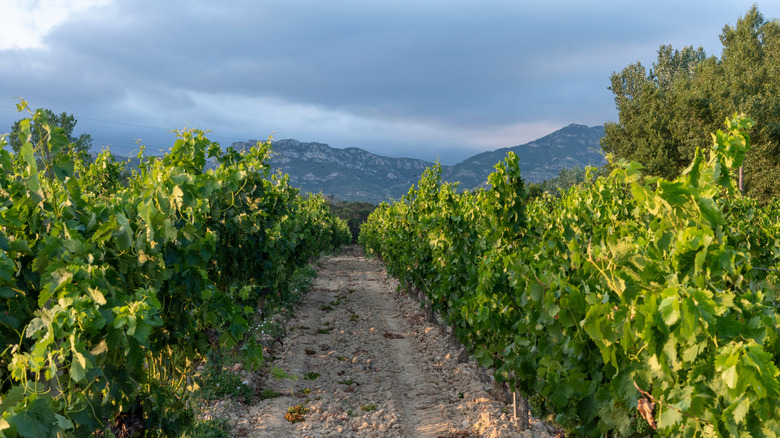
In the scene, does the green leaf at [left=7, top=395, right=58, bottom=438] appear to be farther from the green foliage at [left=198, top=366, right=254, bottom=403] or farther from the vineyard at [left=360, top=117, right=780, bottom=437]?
the green foliage at [left=198, top=366, right=254, bottom=403]

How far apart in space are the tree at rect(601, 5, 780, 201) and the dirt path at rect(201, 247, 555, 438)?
22023mm

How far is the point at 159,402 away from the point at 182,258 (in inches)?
44.1

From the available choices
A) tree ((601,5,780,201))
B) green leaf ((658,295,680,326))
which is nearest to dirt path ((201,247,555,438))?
green leaf ((658,295,680,326))

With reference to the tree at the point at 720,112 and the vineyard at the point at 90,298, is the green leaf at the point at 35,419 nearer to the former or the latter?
the vineyard at the point at 90,298

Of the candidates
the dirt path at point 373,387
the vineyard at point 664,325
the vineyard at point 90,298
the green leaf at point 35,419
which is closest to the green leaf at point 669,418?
the vineyard at point 664,325

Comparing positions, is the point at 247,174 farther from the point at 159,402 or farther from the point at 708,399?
the point at 708,399

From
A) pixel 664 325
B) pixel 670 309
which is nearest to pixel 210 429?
pixel 664 325

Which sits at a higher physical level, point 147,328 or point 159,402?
point 147,328

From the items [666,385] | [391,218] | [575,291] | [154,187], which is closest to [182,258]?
[154,187]

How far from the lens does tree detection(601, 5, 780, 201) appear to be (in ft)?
85.3

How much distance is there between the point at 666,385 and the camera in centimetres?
262

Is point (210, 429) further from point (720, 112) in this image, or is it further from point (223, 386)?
point (720, 112)

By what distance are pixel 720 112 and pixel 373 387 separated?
1135 inches

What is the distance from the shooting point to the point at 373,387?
23.9ft
